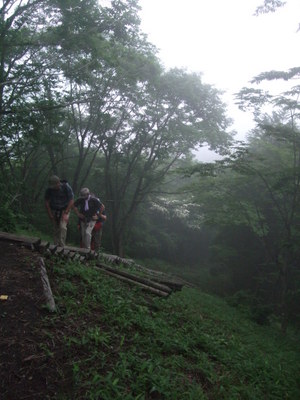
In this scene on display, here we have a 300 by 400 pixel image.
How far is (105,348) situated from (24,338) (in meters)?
0.88

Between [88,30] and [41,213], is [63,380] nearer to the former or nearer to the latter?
[88,30]

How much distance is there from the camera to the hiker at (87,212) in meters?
8.19

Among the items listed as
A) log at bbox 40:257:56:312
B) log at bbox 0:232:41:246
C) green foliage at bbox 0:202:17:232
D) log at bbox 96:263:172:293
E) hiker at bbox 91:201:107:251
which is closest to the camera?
log at bbox 40:257:56:312

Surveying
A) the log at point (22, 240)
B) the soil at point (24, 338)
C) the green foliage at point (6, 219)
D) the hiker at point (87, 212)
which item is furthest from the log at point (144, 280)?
the green foliage at point (6, 219)

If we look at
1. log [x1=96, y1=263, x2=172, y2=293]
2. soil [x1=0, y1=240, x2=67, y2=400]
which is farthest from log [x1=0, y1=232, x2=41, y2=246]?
log [x1=96, y1=263, x2=172, y2=293]

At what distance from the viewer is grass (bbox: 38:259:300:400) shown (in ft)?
10.2

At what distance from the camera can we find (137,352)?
3.71m

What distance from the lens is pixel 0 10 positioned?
8.93 metres

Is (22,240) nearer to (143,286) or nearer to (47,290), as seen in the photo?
(47,290)

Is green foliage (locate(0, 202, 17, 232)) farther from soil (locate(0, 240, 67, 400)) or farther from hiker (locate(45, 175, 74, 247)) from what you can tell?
soil (locate(0, 240, 67, 400))

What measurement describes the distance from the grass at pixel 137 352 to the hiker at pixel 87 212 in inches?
98.3

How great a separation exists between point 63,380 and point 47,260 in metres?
2.66

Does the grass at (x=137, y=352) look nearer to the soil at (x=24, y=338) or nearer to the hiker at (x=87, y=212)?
the soil at (x=24, y=338)

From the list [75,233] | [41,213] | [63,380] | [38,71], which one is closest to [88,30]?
[38,71]
